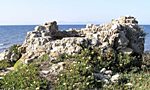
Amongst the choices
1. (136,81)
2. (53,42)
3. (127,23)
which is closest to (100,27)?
(127,23)

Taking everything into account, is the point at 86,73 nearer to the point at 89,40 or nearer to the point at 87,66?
the point at 87,66

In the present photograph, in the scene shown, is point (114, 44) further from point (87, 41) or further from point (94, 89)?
point (94, 89)

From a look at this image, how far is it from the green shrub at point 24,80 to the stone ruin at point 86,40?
137cm

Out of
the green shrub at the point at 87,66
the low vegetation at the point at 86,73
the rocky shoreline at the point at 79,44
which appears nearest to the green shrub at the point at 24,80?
the low vegetation at the point at 86,73

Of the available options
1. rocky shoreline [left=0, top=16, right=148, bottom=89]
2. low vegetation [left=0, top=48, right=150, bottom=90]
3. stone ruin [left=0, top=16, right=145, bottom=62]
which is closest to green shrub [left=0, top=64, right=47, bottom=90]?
low vegetation [left=0, top=48, right=150, bottom=90]

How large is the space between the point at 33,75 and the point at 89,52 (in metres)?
2.63

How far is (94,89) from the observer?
1622 centimetres

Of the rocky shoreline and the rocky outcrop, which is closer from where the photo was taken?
the rocky shoreline

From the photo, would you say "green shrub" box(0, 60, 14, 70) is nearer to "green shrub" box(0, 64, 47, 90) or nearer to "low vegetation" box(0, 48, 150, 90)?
"low vegetation" box(0, 48, 150, 90)

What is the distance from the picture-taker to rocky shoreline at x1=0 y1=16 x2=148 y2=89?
17994mm

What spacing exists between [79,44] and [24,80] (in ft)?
9.99

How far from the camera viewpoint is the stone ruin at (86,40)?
18.7 meters

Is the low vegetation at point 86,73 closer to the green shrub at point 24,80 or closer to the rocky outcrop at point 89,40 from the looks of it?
the green shrub at point 24,80

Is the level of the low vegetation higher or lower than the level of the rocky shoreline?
lower
